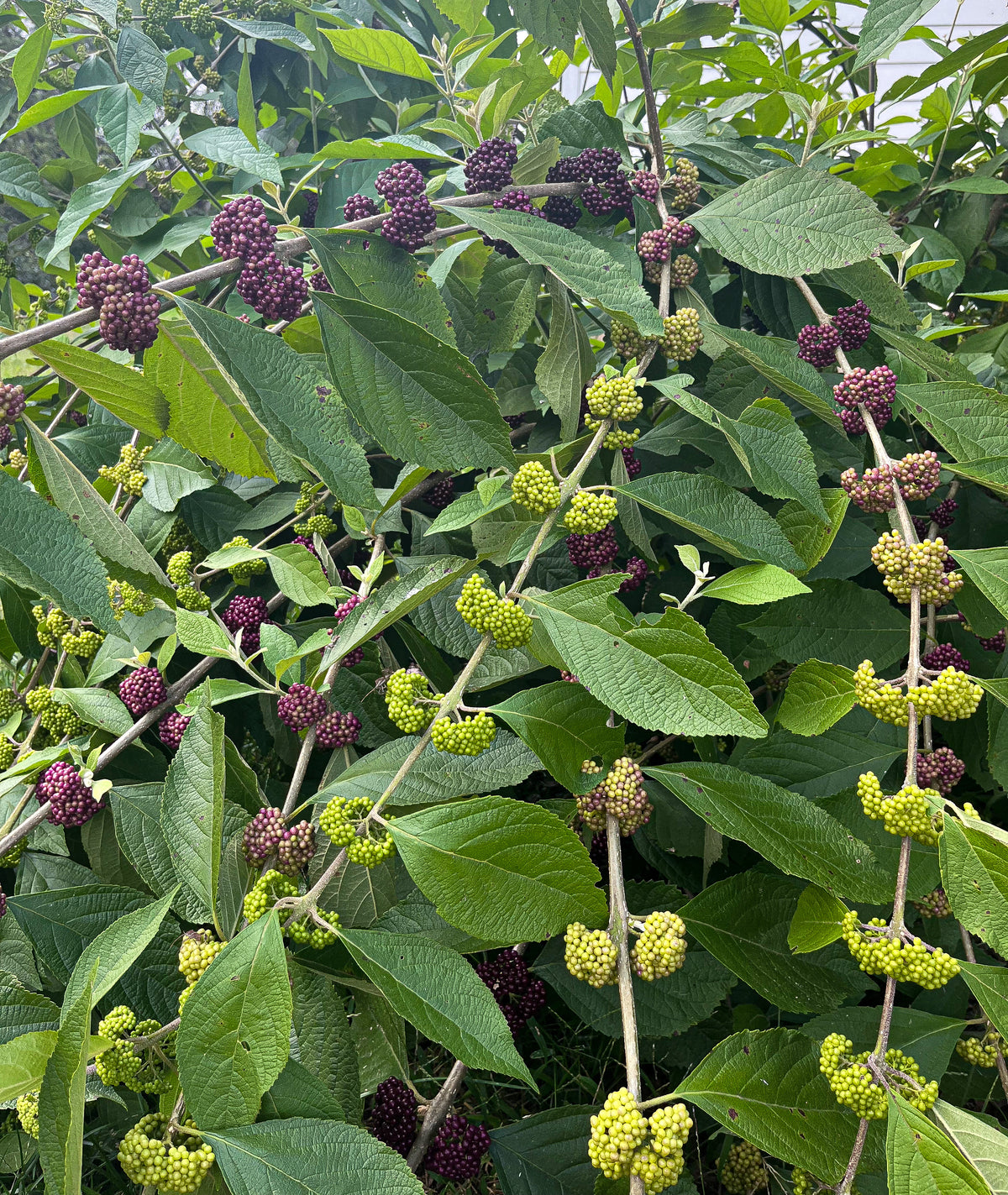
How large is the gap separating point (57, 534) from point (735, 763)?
A: 2.77ft

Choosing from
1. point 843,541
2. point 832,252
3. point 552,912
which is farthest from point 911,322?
point 552,912

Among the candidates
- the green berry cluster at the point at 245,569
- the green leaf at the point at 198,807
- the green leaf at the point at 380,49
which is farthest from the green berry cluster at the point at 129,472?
the green leaf at the point at 380,49

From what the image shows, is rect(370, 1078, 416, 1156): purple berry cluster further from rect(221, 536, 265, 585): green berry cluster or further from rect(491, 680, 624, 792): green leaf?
rect(221, 536, 265, 585): green berry cluster

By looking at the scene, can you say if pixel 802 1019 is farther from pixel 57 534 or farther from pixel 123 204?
pixel 123 204

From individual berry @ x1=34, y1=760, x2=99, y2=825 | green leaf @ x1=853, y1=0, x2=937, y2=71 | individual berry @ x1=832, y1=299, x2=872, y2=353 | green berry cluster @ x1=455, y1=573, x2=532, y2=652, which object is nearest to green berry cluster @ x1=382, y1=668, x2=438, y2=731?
green berry cluster @ x1=455, y1=573, x2=532, y2=652

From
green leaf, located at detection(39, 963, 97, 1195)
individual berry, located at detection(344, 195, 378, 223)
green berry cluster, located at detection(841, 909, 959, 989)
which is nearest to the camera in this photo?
green leaf, located at detection(39, 963, 97, 1195)

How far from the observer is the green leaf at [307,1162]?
760 mm

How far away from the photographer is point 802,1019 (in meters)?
1.37

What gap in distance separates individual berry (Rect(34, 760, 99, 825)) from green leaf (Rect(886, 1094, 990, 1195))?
1.04 m

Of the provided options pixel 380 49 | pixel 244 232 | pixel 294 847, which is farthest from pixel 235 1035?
pixel 380 49

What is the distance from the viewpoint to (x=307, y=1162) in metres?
0.78

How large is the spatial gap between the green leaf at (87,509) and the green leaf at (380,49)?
0.91 m

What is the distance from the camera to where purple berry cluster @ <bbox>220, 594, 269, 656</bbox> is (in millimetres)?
1406

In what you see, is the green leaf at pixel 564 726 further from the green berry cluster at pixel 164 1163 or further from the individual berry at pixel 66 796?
the individual berry at pixel 66 796
